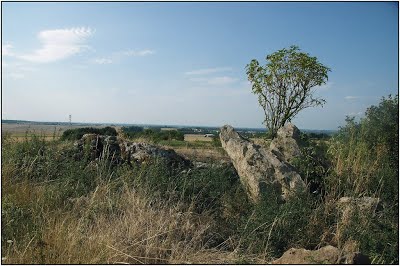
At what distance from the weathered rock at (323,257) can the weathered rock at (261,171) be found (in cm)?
232

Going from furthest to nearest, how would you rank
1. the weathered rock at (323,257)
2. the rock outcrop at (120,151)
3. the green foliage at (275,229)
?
the rock outcrop at (120,151)
the green foliage at (275,229)
the weathered rock at (323,257)

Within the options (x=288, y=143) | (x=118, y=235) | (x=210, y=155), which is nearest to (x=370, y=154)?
(x=288, y=143)

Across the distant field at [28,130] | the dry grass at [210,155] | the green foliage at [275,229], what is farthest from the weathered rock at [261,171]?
the distant field at [28,130]

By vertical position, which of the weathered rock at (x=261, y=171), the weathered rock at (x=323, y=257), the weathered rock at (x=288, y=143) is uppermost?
the weathered rock at (x=288, y=143)

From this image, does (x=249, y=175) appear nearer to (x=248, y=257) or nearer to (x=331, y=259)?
(x=248, y=257)

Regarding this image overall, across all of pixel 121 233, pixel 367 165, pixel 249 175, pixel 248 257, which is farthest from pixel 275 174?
pixel 121 233

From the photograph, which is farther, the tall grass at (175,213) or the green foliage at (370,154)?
the green foliage at (370,154)

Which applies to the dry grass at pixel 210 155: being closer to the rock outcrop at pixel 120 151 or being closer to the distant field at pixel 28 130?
the rock outcrop at pixel 120 151

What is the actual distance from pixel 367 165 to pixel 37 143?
6.21 meters

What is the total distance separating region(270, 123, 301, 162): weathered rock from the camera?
8180 millimetres

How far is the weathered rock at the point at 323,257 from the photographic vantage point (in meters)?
4.12

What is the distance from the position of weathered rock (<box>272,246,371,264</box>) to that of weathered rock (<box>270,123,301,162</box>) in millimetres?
3862

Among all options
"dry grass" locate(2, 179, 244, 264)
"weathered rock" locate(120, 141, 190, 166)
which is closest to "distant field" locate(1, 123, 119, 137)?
"weathered rock" locate(120, 141, 190, 166)

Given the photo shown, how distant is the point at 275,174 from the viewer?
282 inches
